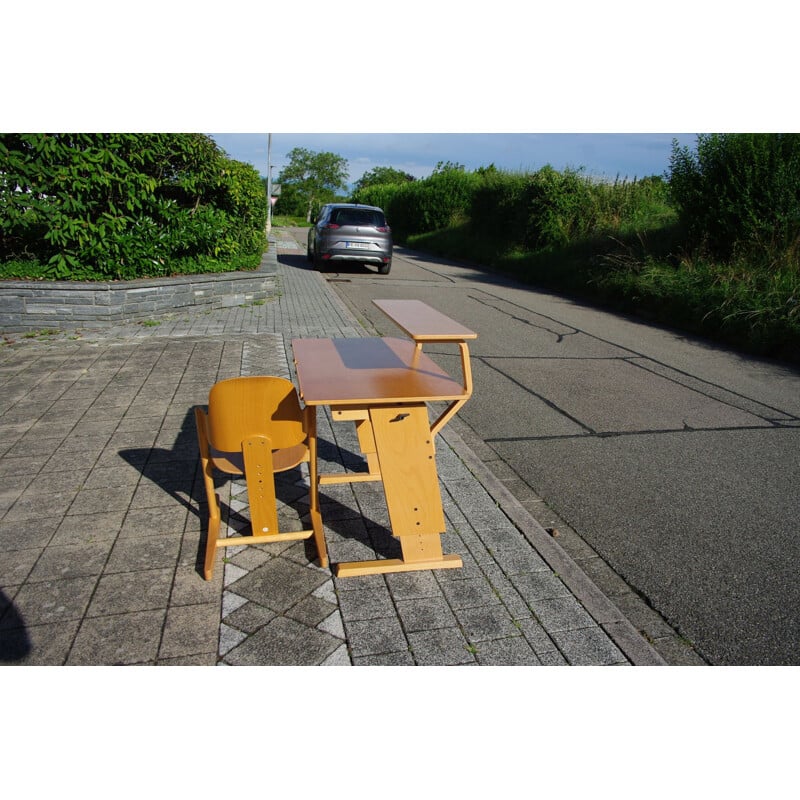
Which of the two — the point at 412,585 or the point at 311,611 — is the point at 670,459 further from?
the point at 311,611

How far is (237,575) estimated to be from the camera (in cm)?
305

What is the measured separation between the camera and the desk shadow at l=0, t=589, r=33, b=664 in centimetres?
246

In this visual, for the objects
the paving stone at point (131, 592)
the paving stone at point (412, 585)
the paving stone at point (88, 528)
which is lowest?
the paving stone at point (88, 528)

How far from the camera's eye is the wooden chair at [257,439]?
301cm

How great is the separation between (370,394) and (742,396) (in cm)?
545

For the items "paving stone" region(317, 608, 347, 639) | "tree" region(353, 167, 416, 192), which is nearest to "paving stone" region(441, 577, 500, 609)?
"paving stone" region(317, 608, 347, 639)

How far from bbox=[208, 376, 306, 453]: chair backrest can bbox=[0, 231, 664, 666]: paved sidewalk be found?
62cm

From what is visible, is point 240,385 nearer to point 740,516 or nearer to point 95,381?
point 740,516

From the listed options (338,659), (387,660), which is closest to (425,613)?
(387,660)

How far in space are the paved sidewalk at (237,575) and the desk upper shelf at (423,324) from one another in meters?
1.11

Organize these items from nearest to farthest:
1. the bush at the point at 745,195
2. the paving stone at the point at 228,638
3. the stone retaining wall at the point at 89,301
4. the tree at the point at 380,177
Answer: the paving stone at the point at 228,638 → the stone retaining wall at the point at 89,301 → the bush at the point at 745,195 → the tree at the point at 380,177

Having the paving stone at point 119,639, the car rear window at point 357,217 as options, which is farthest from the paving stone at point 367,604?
the car rear window at point 357,217

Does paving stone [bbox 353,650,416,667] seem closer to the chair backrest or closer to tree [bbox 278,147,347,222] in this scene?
the chair backrest

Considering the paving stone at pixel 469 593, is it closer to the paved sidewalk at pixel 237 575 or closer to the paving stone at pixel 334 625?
the paved sidewalk at pixel 237 575
